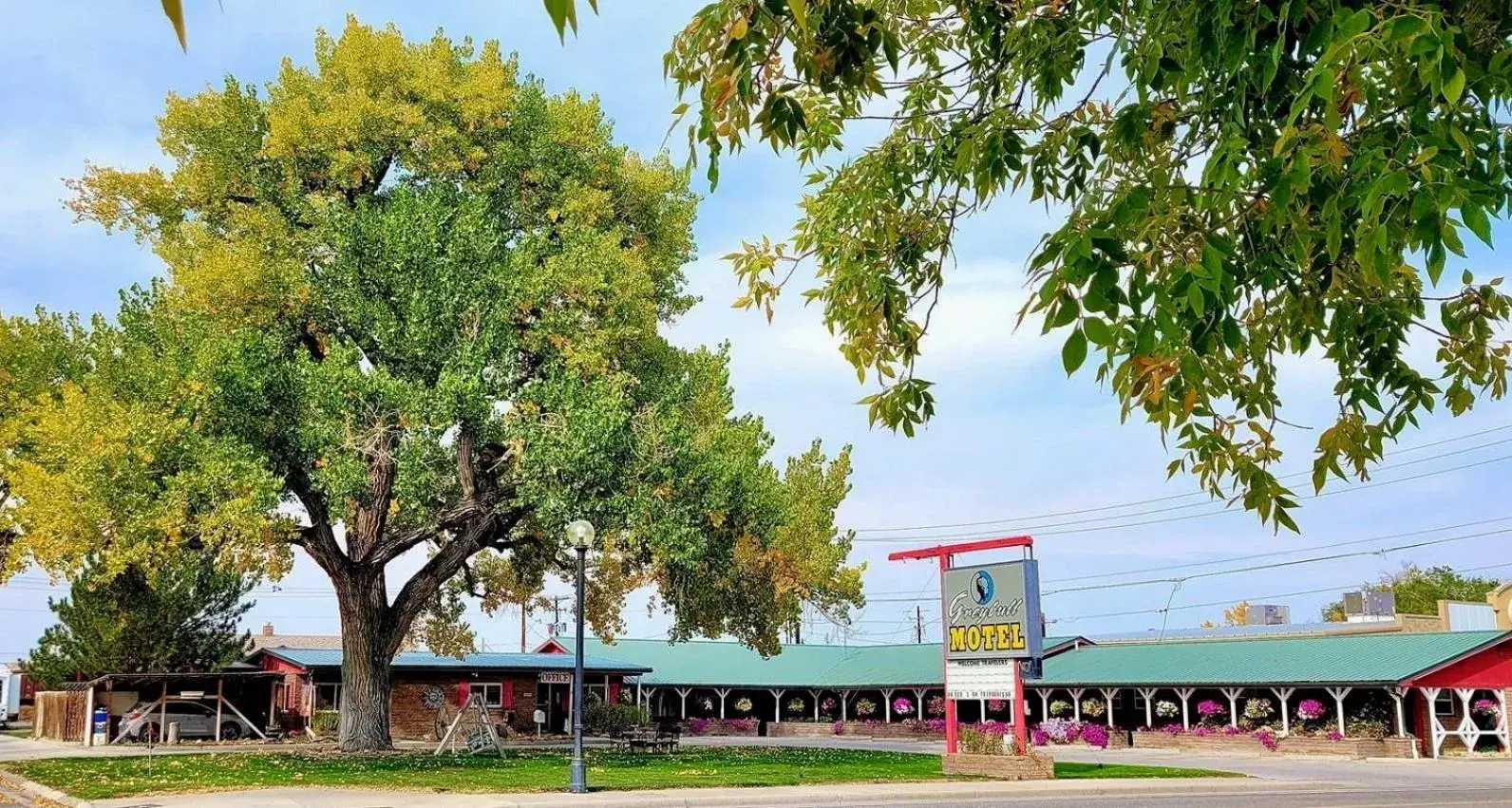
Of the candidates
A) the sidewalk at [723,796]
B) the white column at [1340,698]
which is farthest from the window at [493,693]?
the white column at [1340,698]

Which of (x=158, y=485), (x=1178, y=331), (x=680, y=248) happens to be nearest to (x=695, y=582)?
(x=680, y=248)

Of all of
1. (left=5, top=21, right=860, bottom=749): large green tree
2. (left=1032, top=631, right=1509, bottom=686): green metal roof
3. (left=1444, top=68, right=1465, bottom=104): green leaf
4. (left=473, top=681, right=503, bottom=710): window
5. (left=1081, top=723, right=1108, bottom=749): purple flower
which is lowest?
(left=1081, top=723, right=1108, bottom=749): purple flower

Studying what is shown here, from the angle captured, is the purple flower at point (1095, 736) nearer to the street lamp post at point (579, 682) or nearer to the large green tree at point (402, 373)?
the large green tree at point (402, 373)

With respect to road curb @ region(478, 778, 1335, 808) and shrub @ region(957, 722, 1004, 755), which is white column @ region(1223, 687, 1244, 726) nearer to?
road curb @ region(478, 778, 1335, 808)

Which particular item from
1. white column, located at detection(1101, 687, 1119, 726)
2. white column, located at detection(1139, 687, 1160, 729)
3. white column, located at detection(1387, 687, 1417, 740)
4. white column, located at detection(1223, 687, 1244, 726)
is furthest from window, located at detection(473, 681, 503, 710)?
white column, located at detection(1387, 687, 1417, 740)

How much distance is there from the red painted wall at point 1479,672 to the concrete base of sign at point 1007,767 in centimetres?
1870

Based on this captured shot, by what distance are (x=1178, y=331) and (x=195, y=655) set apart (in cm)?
5191

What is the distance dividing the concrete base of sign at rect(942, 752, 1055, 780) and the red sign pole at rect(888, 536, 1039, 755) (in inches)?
16.6

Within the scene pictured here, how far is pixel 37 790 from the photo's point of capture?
23.5m

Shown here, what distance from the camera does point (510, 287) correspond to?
29.3m

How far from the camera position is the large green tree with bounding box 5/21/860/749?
2672 centimetres

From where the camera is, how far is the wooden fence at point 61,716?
4878 cm

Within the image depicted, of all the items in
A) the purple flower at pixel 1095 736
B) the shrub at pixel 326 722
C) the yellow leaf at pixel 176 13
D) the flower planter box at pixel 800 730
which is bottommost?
the flower planter box at pixel 800 730

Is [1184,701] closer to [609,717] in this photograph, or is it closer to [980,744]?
[980,744]
